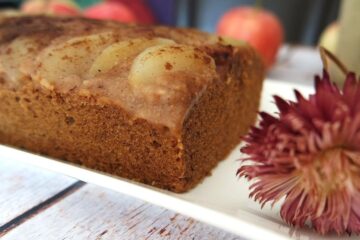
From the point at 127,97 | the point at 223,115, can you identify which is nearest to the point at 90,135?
the point at 127,97

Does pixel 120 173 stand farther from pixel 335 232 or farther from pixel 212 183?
pixel 335 232

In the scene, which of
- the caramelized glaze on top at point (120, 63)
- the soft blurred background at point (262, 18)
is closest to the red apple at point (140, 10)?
the soft blurred background at point (262, 18)

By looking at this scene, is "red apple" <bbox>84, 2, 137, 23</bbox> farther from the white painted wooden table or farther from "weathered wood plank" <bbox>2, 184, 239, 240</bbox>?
"weathered wood plank" <bbox>2, 184, 239, 240</bbox>

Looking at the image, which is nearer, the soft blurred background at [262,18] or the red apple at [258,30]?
the soft blurred background at [262,18]

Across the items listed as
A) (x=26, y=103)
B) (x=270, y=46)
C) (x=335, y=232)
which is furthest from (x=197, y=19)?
(x=335, y=232)

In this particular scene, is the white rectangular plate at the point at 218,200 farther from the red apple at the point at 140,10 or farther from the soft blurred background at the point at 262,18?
the red apple at the point at 140,10
